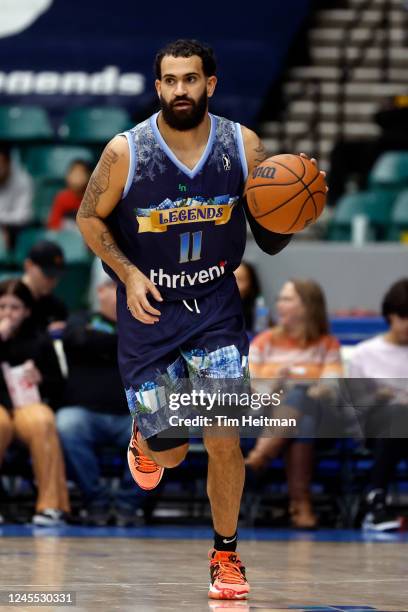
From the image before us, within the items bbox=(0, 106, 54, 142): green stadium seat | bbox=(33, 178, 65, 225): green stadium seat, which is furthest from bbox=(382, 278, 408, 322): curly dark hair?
bbox=(0, 106, 54, 142): green stadium seat

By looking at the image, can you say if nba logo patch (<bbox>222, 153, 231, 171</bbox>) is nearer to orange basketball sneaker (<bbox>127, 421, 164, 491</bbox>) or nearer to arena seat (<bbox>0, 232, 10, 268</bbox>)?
orange basketball sneaker (<bbox>127, 421, 164, 491</bbox>)

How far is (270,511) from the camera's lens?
931 cm

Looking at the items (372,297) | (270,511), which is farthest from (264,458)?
(372,297)

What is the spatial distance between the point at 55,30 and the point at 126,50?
0.89 m

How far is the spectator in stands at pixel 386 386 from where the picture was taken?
8734 mm

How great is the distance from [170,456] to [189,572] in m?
0.90

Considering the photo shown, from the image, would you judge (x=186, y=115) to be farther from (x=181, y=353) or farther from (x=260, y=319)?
(x=260, y=319)

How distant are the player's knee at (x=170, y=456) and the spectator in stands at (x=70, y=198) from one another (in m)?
7.28

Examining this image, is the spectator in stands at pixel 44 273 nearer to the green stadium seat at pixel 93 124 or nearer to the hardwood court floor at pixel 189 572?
the hardwood court floor at pixel 189 572

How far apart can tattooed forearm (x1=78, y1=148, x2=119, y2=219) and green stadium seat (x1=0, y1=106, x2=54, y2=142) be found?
369 inches

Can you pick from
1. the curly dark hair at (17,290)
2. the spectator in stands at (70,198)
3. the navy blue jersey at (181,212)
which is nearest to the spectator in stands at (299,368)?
the curly dark hair at (17,290)

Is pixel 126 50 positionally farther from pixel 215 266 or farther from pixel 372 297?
pixel 215 266

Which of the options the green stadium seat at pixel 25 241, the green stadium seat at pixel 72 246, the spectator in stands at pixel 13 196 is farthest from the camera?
the spectator in stands at pixel 13 196

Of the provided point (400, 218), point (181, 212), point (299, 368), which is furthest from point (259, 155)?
point (400, 218)
